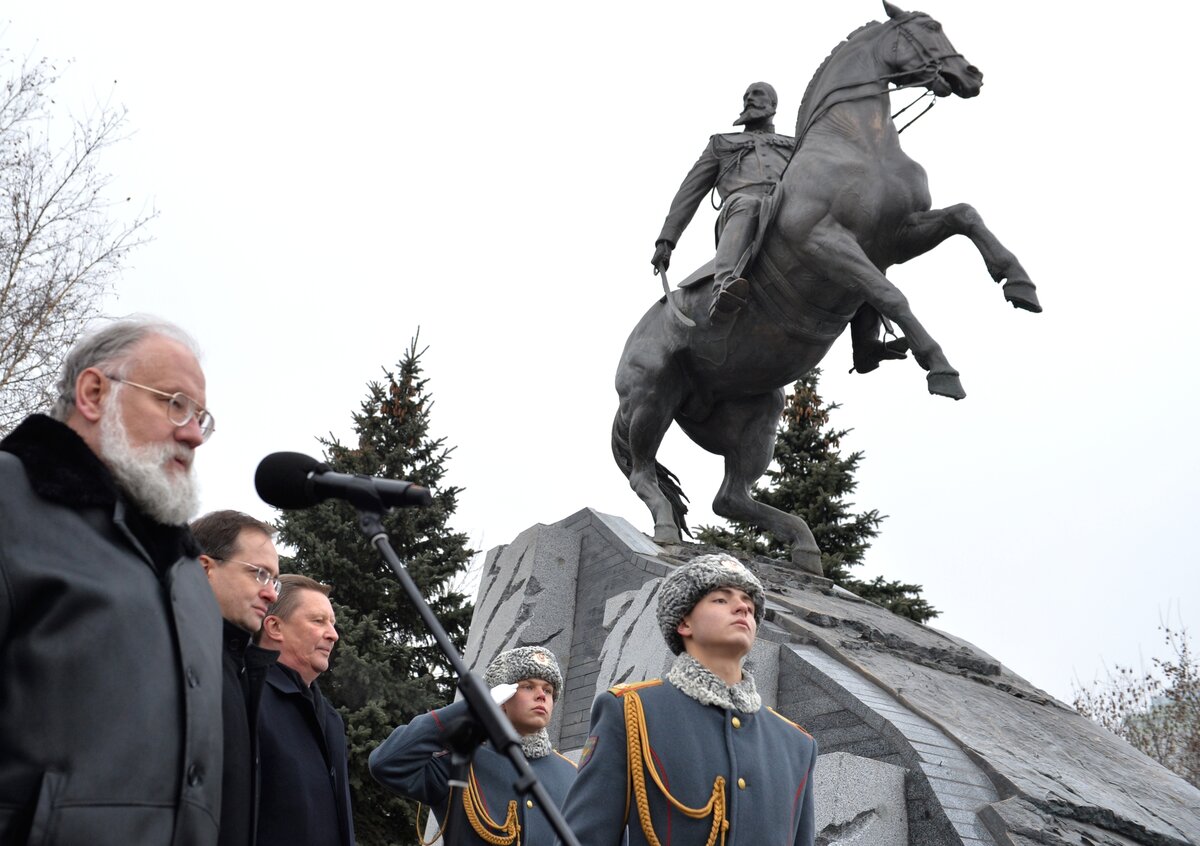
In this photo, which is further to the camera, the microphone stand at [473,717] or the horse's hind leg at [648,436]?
the horse's hind leg at [648,436]

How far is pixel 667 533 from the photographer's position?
10172 mm

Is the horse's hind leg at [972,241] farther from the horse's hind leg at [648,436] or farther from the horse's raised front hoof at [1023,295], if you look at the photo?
the horse's hind leg at [648,436]

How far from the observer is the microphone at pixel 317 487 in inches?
103

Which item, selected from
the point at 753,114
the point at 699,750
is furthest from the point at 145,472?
the point at 753,114

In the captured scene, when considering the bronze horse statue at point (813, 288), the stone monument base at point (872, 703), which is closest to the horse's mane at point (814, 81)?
the bronze horse statue at point (813, 288)

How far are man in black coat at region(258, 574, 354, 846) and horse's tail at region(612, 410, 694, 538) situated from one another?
666 centimetres

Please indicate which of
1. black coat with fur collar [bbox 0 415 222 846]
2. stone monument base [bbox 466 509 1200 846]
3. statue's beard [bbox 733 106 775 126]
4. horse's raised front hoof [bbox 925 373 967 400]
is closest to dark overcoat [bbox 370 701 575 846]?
stone monument base [bbox 466 509 1200 846]

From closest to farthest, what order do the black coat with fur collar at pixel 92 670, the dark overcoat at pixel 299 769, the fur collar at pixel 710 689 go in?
1. the black coat with fur collar at pixel 92 670
2. the dark overcoat at pixel 299 769
3. the fur collar at pixel 710 689

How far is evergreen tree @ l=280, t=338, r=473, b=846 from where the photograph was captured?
16.2 m

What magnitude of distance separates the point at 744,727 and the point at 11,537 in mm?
2043

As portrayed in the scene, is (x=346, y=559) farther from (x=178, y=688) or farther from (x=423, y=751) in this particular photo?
(x=178, y=688)

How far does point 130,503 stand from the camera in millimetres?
2600

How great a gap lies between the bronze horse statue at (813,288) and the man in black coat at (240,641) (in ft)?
18.6

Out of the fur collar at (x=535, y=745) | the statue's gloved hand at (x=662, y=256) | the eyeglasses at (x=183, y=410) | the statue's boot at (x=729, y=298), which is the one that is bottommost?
the fur collar at (x=535, y=745)
